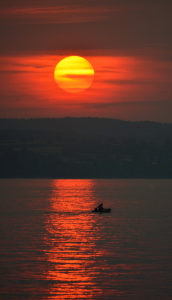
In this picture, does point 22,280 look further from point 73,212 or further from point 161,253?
point 73,212

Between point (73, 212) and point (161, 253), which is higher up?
point (73, 212)

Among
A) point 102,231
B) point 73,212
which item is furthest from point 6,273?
point 73,212

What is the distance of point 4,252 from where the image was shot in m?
50.5

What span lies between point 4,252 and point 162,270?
14.6 m

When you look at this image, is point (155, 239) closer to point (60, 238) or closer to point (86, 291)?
point (60, 238)

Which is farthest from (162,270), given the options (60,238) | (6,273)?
(60,238)

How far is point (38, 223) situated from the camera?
7919 centimetres

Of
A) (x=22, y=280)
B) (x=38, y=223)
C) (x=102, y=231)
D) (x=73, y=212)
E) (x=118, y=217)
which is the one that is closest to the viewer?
(x=22, y=280)

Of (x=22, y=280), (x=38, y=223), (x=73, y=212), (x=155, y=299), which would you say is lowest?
(x=155, y=299)

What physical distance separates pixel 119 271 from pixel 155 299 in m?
7.76

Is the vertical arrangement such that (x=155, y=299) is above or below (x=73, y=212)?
below

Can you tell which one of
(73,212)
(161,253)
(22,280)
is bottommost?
(22,280)

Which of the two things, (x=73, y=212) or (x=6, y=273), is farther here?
(x=73, y=212)

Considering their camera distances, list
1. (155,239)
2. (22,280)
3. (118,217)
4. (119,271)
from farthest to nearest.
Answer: (118,217) < (155,239) < (119,271) < (22,280)
